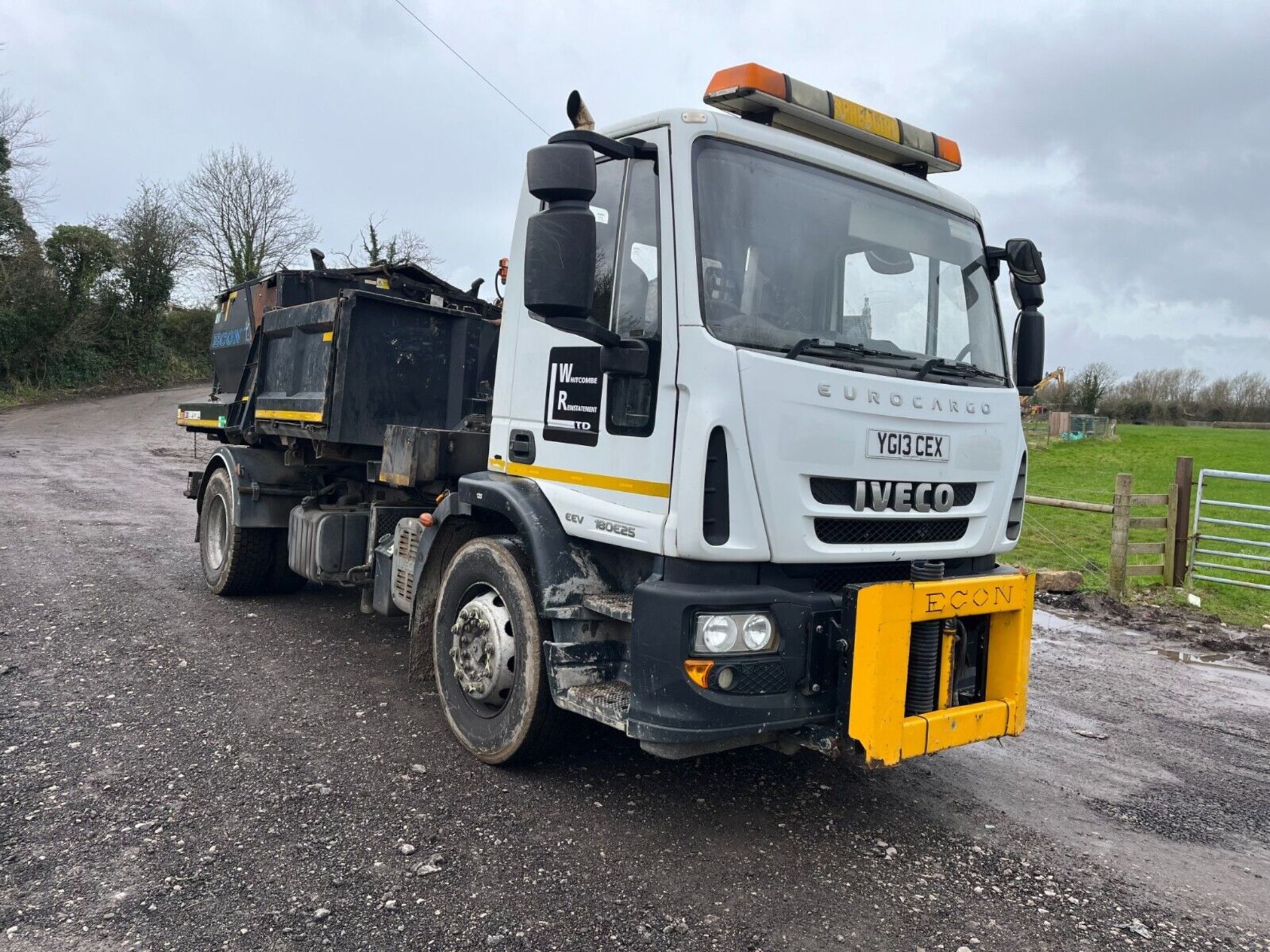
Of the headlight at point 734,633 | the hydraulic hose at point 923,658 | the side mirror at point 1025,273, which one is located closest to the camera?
the headlight at point 734,633

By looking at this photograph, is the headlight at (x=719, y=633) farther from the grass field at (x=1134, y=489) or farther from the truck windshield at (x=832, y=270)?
the grass field at (x=1134, y=489)

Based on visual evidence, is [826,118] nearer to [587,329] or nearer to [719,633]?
[587,329]

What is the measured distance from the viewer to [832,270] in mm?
3850

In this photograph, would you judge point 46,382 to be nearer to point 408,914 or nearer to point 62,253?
point 62,253

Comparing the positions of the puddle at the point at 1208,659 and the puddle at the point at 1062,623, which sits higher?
the puddle at the point at 1062,623

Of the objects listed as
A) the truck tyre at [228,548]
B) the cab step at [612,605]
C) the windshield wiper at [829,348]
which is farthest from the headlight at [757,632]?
the truck tyre at [228,548]

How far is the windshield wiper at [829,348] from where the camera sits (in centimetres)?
356

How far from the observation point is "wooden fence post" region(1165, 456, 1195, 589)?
9984 mm

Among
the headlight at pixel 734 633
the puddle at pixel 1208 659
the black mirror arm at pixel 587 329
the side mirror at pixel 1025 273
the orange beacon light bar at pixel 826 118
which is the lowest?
the puddle at pixel 1208 659

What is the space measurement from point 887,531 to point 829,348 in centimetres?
78

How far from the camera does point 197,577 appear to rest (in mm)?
8359

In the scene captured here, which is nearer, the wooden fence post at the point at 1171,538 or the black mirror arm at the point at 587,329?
the black mirror arm at the point at 587,329

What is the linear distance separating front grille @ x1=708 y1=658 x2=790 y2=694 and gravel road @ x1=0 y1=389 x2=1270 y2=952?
2.31 ft

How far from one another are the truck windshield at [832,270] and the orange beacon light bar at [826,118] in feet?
0.93
